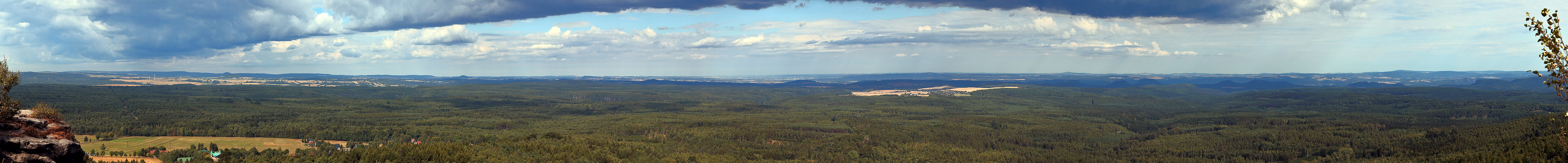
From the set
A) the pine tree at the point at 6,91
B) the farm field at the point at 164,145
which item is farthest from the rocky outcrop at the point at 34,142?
the farm field at the point at 164,145

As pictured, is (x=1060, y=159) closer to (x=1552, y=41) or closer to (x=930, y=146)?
(x=930, y=146)

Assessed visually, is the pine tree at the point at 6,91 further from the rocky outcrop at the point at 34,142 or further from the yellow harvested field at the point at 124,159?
the yellow harvested field at the point at 124,159

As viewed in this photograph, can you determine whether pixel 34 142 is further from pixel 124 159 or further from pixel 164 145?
pixel 164 145

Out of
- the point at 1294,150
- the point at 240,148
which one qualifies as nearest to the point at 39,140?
the point at 240,148

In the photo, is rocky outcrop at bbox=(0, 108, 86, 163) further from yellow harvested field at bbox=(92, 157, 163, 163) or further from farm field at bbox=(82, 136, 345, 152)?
farm field at bbox=(82, 136, 345, 152)

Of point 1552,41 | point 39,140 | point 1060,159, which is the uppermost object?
point 1552,41
